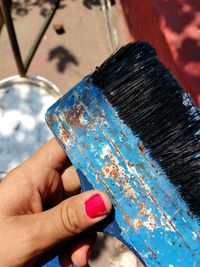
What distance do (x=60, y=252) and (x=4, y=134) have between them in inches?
61.1

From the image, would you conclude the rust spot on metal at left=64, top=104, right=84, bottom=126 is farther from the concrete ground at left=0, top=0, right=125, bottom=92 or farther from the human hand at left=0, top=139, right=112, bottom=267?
the concrete ground at left=0, top=0, right=125, bottom=92

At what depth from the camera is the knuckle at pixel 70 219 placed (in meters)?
1.72

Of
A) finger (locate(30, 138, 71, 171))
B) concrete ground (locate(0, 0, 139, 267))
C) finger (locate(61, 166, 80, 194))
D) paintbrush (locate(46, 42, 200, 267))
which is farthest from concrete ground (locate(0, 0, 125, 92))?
paintbrush (locate(46, 42, 200, 267))

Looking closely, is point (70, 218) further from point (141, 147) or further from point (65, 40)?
point (65, 40)

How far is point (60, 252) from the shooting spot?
2039mm

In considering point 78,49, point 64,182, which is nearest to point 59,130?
point 64,182

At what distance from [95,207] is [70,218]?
121mm

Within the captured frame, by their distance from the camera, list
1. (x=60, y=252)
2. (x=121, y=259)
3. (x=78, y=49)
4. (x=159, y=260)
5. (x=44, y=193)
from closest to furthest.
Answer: (x=159, y=260) < (x=60, y=252) < (x=44, y=193) < (x=121, y=259) < (x=78, y=49)

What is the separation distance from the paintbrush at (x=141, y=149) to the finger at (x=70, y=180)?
636mm

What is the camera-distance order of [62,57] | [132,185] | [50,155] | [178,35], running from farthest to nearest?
1. [62,57]
2. [178,35]
3. [50,155]
4. [132,185]

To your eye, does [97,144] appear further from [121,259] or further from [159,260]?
[121,259]

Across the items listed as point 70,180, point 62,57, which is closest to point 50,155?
point 70,180

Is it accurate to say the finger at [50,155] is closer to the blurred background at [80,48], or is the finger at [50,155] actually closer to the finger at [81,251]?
the finger at [81,251]

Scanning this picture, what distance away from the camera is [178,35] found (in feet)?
10.1
